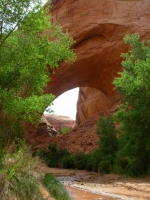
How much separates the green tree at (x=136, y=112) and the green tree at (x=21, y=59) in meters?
4.79

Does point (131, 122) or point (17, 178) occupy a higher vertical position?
point (131, 122)

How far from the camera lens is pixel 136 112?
38.5 ft

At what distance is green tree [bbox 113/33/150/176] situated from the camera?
1156cm

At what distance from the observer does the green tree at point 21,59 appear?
6859 millimetres

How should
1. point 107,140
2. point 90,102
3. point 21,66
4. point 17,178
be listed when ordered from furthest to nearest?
point 90,102 < point 107,140 < point 21,66 < point 17,178

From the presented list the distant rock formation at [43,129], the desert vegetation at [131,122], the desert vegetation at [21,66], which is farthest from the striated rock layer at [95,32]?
the desert vegetation at [21,66]

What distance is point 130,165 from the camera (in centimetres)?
1331

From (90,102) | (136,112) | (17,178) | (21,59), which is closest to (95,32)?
(90,102)

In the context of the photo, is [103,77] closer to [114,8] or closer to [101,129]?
[114,8]

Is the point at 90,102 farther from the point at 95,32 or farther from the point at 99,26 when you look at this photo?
the point at 99,26

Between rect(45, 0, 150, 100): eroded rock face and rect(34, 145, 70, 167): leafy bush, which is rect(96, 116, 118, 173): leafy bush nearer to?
rect(34, 145, 70, 167): leafy bush

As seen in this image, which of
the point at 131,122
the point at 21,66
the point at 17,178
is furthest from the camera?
the point at 131,122

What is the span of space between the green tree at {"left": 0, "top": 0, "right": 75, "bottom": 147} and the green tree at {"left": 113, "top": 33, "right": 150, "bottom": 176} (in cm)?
479

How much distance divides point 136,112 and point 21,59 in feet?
19.9
